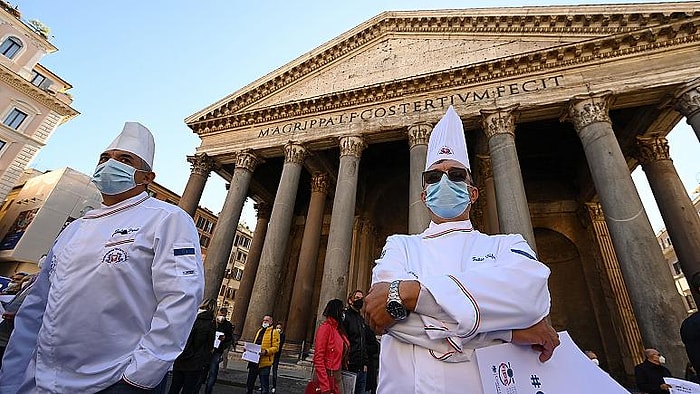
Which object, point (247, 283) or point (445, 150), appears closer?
point (445, 150)

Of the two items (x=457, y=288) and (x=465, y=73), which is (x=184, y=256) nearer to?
(x=457, y=288)

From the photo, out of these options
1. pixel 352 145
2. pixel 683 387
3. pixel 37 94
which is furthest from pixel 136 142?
pixel 37 94

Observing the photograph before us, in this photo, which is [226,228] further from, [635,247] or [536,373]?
[635,247]

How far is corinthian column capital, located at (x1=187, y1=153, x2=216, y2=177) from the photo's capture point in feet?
45.7

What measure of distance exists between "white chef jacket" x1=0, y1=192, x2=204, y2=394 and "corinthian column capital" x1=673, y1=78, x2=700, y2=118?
1237 cm

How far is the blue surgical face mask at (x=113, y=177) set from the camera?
240cm

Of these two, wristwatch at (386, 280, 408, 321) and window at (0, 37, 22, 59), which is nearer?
wristwatch at (386, 280, 408, 321)

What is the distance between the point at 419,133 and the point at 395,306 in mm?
10360

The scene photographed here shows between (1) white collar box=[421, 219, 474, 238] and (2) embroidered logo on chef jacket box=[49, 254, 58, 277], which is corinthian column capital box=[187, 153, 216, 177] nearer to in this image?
(2) embroidered logo on chef jacket box=[49, 254, 58, 277]

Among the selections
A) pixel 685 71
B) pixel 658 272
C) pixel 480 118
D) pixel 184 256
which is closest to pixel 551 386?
pixel 184 256

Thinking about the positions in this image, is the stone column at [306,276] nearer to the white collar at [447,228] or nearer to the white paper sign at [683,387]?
the white paper sign at [683,387]

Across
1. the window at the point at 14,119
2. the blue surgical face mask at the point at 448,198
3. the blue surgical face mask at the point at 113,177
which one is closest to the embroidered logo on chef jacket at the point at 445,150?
the blue surgical face mask at the point at 448,198

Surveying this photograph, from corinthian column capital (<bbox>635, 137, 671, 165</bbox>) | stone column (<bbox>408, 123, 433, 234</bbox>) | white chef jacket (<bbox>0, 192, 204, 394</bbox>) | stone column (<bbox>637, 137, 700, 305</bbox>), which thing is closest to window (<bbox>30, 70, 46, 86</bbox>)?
stone column (<bbox>408, 123, 433, 234</bbox>)

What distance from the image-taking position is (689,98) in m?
8.78
